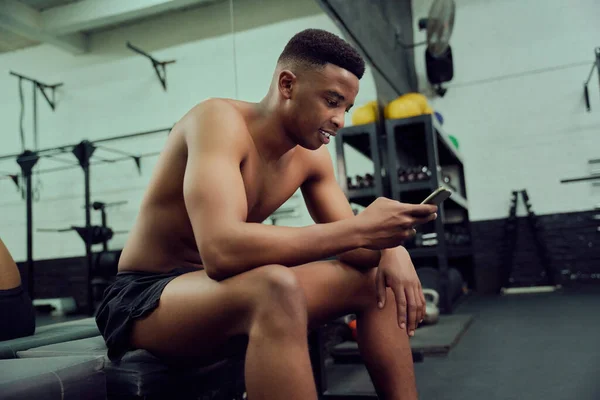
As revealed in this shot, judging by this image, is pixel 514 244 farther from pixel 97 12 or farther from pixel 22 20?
pixel 22 20

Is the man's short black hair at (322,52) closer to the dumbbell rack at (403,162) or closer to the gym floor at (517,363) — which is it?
A: the gym floor at (517,363)

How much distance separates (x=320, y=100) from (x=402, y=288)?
50 centimetres

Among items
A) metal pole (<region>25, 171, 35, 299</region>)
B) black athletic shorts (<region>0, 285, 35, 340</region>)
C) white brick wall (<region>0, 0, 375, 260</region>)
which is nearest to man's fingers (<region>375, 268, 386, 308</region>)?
black athletic shorts (<region>0, 285, 35, 340</region>)

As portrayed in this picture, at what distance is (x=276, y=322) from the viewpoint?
3.17ft

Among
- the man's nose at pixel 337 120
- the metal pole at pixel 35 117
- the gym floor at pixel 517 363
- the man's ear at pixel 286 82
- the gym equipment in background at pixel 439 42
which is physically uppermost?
the gym equipment in background at pixel 439 42

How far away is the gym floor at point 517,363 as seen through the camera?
1.91m

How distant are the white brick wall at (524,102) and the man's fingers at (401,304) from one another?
5264mm

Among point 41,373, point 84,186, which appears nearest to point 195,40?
point 84,186

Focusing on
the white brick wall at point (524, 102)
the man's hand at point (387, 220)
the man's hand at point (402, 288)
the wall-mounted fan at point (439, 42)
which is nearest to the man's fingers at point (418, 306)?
the man's hand at point (402, 288)

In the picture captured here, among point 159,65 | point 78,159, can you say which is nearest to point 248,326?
point 159,65

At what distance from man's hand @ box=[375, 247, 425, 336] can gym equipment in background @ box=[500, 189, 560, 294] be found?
4.94 metres

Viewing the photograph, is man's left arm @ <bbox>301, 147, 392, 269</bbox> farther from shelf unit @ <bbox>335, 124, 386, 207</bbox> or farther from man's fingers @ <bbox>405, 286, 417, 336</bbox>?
shelf unit @ <bbox>335, 124, 386, 207</bbox>

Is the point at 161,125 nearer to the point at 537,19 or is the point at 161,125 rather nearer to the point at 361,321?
the point at 361,321

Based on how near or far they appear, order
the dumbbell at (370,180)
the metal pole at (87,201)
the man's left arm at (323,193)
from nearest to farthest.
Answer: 1. the man's left arm at (323,193)
2. the metal pole at (87,201)
3. the dumbbell at (370,180)
